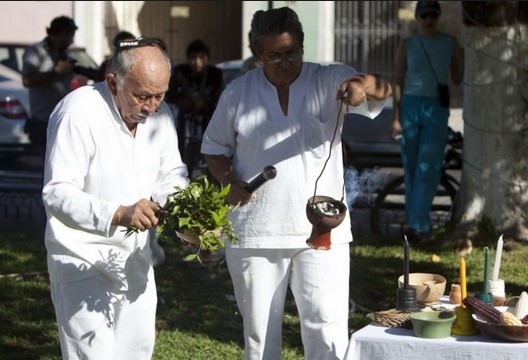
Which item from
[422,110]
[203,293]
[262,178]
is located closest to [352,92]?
[262,178]

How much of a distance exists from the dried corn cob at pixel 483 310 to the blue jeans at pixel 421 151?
5.51 metres

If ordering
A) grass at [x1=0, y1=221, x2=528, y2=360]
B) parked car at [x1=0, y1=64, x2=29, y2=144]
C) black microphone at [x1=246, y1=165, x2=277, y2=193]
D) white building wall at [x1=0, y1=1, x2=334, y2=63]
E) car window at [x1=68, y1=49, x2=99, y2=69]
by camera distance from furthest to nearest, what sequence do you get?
white building wall at [x1=0, y1=1, x2=334, y2=63]
car window at [x1=68, y1=49, x2=99, y2=69]
parked car at [x1=0, y1=64, x2=29, y2=144]
grass at [x1=0, y1=221, x2=528, y2=360]
black microphone at [x1=246, y1=165, x2=277, y2=193]

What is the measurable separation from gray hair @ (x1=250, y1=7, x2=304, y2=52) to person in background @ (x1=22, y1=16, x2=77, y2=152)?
6450mm

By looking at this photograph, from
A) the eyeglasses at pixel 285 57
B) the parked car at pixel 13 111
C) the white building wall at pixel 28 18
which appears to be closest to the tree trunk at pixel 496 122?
the eyeglasses at pixel 285 57

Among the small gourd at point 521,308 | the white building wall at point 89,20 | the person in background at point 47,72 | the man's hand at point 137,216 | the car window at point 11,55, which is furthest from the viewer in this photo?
the white building wall at point 89,20

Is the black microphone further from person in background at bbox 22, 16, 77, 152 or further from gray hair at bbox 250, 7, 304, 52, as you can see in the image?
person in background at bbox 22, 16, 77, 152

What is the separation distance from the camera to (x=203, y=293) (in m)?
9.00

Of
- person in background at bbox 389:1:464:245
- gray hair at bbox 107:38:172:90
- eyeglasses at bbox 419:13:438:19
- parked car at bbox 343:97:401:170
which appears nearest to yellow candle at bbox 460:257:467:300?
gray hair at bbox 107:38:172:90

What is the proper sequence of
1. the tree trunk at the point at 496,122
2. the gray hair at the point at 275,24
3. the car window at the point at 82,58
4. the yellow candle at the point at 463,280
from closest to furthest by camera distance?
the yellow candle at the point at 463,280, the gray hair at the point at 275,24, the tree trunk at the point at 496,122, the car window at the point at 82,58

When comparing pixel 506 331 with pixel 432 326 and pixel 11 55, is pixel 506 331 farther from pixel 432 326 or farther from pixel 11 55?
pixel 11 55

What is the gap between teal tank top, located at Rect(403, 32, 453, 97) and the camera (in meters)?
10.2

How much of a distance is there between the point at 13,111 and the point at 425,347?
11463 millimetres

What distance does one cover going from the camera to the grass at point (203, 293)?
7.64 m

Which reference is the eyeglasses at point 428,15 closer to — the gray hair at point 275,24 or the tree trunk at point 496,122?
the tree trunk at point 496,122
